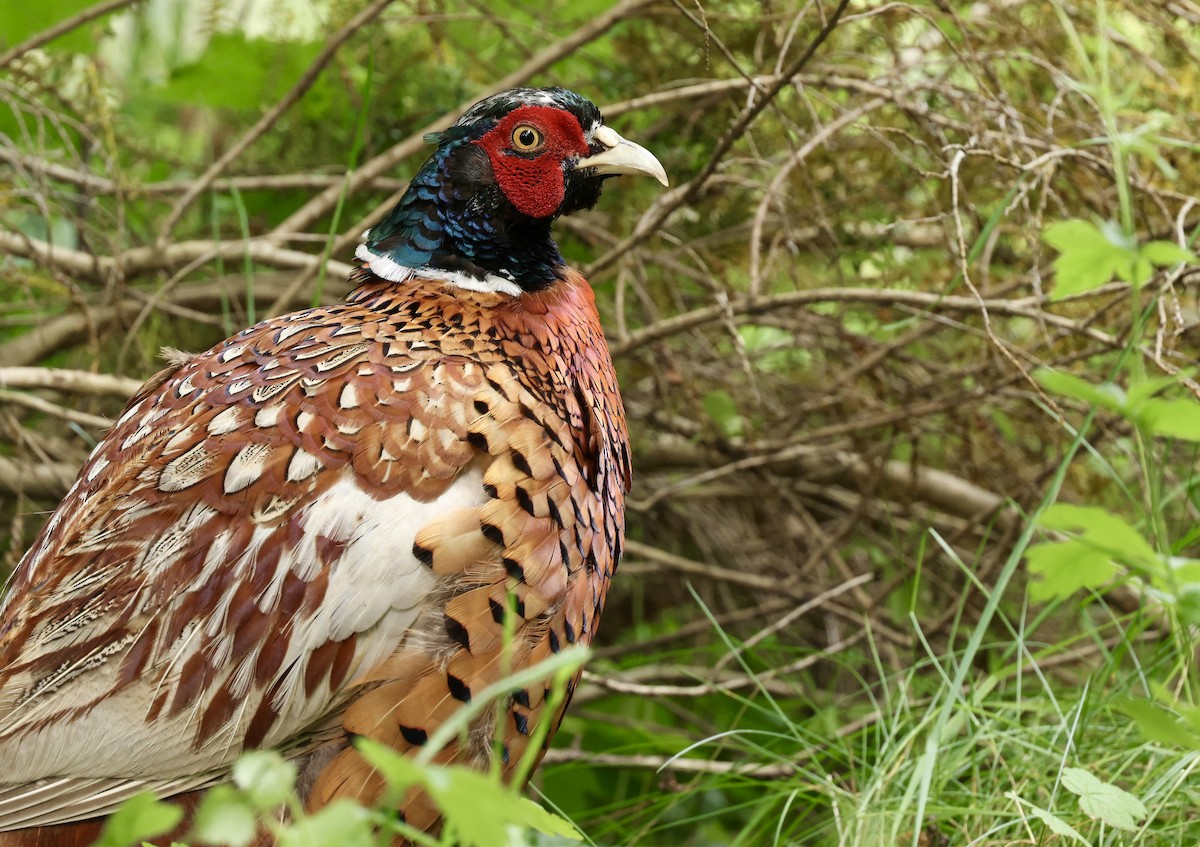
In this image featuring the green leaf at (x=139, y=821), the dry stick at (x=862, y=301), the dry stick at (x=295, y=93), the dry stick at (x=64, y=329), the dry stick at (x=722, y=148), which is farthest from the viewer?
the dry stick at (x=64, y=329)

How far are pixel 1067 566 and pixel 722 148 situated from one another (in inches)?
55.0

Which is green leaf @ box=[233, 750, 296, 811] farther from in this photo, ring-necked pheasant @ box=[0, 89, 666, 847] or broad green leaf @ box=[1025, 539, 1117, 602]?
broad green leaf @ box=[1025, 539, 1117, 602]

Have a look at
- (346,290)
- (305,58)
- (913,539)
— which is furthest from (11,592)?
(913,539)

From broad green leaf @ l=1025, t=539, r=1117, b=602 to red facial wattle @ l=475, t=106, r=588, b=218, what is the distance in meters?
1.22

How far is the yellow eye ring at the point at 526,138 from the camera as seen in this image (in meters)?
2.20

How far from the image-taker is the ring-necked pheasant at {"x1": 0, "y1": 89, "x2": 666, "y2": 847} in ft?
5.83

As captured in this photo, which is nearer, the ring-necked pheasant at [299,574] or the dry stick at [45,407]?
the ring-necked pheasant at [299,574]

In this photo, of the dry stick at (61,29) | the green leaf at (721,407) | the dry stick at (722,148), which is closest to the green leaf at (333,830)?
the dry stick at (722,148)

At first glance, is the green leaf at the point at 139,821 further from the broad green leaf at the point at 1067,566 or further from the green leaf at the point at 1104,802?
the green leaf at the point at 1104,802

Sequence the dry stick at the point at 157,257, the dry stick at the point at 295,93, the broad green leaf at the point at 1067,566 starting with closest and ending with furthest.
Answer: the broad green leaf at the point at 1067,566 → the dry stick at the point at 295,93 → the dry stick at the point at 157,257

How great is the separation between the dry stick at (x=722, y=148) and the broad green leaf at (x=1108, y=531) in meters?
1.30

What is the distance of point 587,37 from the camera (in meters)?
2.93

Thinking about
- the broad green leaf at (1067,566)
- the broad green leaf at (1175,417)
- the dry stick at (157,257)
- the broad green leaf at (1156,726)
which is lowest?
the broad green leaf at (1156,726)

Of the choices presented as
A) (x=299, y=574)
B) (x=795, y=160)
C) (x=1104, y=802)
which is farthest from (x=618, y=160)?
(x=1104, y=802)
